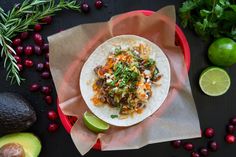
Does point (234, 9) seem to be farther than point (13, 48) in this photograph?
No

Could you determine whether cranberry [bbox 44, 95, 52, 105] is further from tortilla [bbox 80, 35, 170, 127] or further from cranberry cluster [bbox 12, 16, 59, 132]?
tortilla [bbox 80, 35, 170, 127]

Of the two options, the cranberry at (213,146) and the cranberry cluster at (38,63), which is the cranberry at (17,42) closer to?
the cranberry cluster at (38,63)

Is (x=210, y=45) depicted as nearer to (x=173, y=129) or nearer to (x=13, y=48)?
(x=173, y=129)

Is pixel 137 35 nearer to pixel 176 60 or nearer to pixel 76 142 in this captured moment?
pixel 176 60

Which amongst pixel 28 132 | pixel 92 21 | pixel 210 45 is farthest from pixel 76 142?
pixel 210 45

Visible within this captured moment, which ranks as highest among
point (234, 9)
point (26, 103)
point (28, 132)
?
point (234, 9)

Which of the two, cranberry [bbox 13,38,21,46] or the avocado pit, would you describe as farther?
cranberry [bbox 13,38,21,46]

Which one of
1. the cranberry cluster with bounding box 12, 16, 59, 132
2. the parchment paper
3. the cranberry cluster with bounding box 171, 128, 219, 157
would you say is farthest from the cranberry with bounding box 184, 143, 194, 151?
the cranberry cluster with bounding box 12, 16, 59, 132

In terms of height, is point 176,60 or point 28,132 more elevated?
point 176,60
